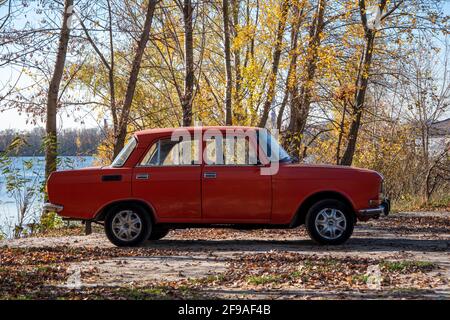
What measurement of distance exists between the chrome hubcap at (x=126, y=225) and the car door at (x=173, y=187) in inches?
14.2

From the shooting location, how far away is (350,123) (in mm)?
21031

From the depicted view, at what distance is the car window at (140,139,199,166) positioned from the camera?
1091cm

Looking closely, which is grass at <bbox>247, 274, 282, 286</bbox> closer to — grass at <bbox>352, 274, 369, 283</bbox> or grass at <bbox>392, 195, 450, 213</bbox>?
grass at <bbox>352, 274, 369, 283</bbox>

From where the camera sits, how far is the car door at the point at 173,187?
10766mm

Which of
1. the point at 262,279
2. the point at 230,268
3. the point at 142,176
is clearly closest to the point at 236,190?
the point at 142,176

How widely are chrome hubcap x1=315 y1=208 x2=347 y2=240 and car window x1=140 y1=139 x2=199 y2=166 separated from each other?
2.27 m

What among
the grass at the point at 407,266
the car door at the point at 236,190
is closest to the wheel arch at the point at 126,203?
the car door at the point at 236,190

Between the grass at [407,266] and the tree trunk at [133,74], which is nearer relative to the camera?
the grass at [407,266]

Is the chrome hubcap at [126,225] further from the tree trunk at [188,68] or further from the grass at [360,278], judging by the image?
the tree trunk at [188,68]

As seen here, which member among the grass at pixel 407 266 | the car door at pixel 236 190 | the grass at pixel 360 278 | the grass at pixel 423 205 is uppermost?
the car door at pixel 236 190

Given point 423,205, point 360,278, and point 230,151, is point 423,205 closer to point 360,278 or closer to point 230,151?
point 230,151

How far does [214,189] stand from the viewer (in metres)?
10.7
